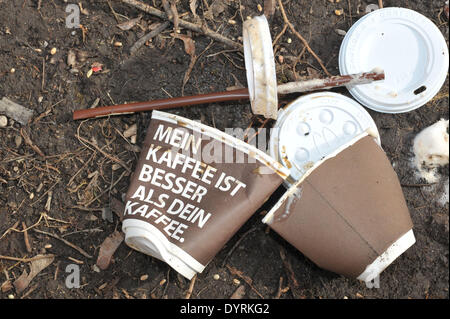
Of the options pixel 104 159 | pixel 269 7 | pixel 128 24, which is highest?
pixel 269 7

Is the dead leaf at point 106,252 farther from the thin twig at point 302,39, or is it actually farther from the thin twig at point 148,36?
the thin twig at point 302,39

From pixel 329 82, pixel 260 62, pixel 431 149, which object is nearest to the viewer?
pixel 260 62

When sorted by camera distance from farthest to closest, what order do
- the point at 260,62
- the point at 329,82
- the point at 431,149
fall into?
the point at 431,149, the point at 329,82, the point at 260,62

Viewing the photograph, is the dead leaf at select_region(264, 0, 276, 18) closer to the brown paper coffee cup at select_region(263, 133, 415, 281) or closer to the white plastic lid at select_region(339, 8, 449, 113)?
the white plastic lid at select_region(339, 8, 449, 113)

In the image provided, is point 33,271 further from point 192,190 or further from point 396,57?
point 396,57

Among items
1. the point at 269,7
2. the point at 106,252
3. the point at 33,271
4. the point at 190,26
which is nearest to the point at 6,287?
the point at 33,271

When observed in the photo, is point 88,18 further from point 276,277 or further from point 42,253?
point 276,277

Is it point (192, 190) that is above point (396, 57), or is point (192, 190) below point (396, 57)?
below
